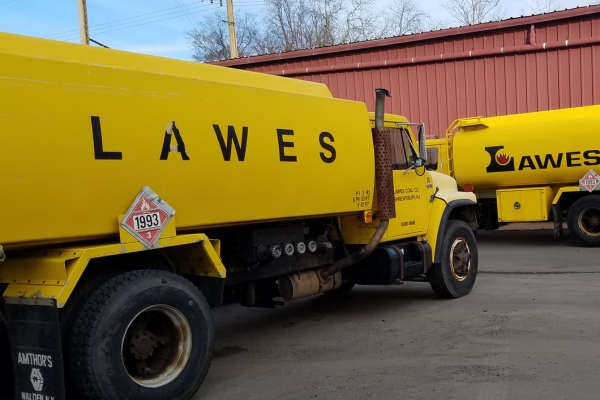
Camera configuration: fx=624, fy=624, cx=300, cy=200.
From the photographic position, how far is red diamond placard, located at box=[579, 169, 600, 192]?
13.1m

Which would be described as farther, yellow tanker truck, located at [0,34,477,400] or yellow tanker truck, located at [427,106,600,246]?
yellow tanker truck, located at [427,106,600,246]

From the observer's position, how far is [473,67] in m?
17.1

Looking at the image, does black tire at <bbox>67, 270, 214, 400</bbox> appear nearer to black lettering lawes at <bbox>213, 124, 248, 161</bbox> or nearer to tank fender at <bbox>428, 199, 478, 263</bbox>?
black lettering lawes at <bbox>213, 124, 248, 161</bbox>

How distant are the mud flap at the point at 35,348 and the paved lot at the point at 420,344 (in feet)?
4.69

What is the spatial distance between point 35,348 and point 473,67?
49.7 ft

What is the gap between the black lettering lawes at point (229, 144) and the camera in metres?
4.41

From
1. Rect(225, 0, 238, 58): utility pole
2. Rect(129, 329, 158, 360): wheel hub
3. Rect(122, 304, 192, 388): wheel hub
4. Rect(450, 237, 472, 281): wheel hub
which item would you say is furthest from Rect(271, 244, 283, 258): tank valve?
Rect(225, 0, 238, 58): utility pole

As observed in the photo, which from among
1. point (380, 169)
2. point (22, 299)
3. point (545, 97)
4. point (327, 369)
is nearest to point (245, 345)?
point (327, 369)

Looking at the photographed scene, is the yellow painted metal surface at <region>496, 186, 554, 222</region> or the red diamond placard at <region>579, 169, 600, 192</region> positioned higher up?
the red diamond placard at <region>579, 169, 600, 192</region>

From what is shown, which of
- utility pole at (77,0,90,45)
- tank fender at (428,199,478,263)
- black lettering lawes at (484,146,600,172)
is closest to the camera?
tank fender at (428,199,478,263)

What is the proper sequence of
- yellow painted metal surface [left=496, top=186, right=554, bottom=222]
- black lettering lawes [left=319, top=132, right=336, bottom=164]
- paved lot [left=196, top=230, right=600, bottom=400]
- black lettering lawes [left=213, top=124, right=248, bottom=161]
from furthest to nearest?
yellow painted metal surface [left=496, top=186, right=554, bottom=222] → black lettering lawes [left=319, top=132, right=336, bottom=164] → black lettering lawes [left=213, top=124, right=248, bottom=161] → paved lot [left=196, top=230, right=600, bottom=400]

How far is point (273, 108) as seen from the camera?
229 inches

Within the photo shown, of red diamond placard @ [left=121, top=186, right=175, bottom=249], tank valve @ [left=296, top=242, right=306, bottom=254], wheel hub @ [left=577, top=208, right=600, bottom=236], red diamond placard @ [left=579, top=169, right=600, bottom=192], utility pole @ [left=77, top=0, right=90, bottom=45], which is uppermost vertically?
utility pole @ [left=77, top=0, right=90, bottom=45]

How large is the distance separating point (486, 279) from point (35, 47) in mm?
7832
